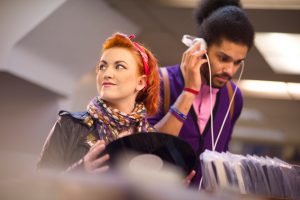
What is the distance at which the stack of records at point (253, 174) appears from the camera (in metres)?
1.01

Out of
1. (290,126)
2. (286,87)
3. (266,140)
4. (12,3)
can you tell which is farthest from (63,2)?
(266,140)

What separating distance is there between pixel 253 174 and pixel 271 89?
16.3ft

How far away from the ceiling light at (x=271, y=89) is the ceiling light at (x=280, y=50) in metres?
0.61

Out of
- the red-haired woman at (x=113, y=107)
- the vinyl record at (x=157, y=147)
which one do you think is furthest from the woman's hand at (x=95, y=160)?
the red-haired woman at (x=113, y=107)

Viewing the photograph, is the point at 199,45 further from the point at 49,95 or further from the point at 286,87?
the point at 286,87

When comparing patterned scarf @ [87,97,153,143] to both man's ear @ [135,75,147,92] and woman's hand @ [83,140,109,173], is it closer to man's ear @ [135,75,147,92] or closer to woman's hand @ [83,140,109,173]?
man's ear @ [135,75,147,92]

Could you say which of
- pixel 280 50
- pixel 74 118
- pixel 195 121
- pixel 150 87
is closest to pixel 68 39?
pixel 280 50

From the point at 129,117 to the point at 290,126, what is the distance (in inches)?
286

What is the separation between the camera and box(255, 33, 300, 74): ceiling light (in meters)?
3.78

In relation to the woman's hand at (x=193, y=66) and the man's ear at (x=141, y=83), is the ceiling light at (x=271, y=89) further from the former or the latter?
the man's ear at (x=141, y=83)

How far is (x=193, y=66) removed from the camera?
1.42 meters

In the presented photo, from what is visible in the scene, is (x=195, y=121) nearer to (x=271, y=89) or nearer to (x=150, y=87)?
(x=150, y=87)

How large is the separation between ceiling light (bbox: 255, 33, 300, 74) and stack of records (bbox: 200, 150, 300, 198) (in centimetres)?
281

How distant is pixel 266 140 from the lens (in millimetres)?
9508
